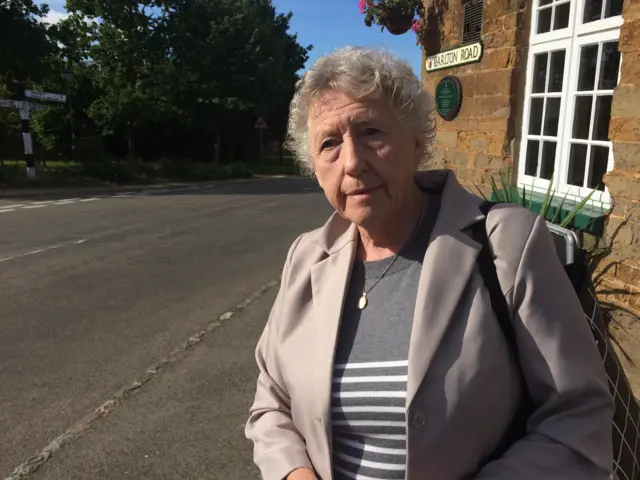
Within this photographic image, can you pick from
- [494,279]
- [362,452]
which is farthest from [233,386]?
[494,279]

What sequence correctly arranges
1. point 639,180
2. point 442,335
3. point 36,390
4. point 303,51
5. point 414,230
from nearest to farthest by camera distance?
point 442,335, point 414,230, point 639,180, point 36,390, point 303,51

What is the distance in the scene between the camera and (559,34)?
458cm

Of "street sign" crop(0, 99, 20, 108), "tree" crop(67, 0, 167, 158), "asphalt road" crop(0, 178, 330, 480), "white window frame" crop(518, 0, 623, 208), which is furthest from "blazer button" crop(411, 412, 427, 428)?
"tree" crop(67, 0, 167, 158)

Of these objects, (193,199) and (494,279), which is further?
(193,199)

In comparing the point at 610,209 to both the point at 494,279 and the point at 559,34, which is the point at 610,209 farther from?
the point at 494,279

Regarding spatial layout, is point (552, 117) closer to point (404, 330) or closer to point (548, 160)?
point (548, 160)

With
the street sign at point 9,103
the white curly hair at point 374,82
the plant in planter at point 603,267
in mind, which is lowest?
the plant in planter at point 603,267

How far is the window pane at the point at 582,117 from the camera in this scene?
175 inches

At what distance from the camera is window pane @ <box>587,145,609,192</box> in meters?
4.20

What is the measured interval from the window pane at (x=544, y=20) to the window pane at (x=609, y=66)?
2.51 ft

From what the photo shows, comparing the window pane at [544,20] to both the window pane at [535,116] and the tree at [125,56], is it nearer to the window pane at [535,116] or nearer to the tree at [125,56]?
the window pane at [535,116]

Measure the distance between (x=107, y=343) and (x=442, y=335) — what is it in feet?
14.4

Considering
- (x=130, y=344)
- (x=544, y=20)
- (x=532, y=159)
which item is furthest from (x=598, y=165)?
(x=130, y=344)

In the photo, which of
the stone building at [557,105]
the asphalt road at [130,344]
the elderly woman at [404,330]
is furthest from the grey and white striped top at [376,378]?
the stone building at [557,105]
